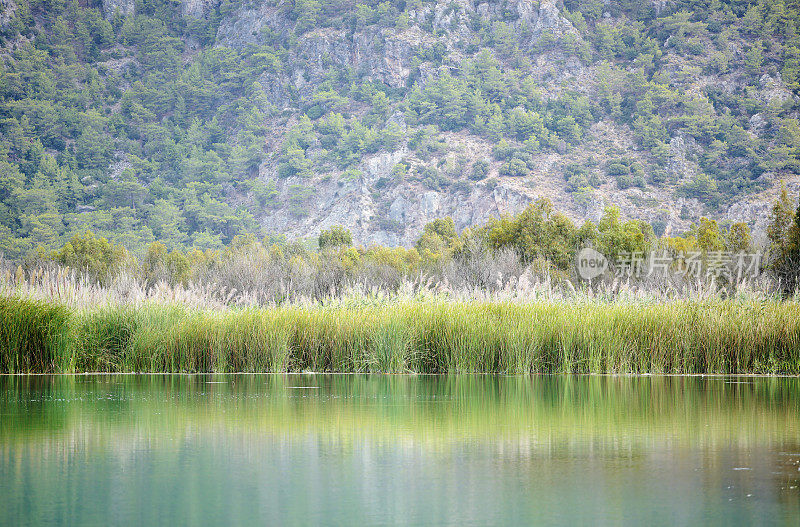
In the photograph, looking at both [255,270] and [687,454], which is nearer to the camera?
[687,454]

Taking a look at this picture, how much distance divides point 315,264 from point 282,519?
42.5 meters

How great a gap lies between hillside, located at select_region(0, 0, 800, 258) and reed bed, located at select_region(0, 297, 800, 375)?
248 ft

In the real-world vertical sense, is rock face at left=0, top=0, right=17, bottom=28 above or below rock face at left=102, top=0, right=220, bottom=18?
below

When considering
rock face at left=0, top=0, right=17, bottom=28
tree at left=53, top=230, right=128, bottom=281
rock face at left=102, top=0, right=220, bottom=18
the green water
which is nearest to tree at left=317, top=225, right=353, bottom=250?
tree at left=53, top=230, right=128, bottom=281

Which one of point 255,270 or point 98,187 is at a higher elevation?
point 98,187

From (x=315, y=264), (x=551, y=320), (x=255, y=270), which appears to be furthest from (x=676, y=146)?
(x=551, y=320)

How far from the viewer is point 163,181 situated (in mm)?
116062

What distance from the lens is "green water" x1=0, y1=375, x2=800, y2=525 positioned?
4.70 meters

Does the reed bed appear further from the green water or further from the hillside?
the hillside

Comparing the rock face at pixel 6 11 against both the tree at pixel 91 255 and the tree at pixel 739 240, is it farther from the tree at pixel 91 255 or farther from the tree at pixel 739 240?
the tree at pixel 739 240

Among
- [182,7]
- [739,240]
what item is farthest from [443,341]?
[182,7]

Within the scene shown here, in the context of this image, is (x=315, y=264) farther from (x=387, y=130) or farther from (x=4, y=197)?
(x=387, y=130)

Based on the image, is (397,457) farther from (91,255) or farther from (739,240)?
(91,255)

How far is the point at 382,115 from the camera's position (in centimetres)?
12075
